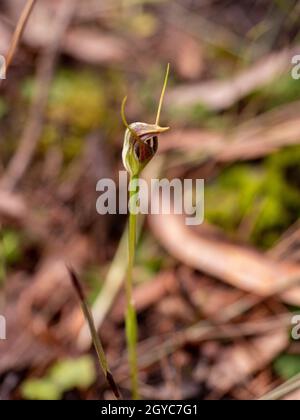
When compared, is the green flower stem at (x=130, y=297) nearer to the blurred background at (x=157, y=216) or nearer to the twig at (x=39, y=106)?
the blurred background at (x=157, y=216)

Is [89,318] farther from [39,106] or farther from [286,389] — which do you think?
[39,106]

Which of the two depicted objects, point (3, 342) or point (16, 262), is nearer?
point (3, 342)

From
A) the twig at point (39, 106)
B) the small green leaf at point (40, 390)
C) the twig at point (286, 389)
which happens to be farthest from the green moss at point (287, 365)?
the twig at point (39, 106)

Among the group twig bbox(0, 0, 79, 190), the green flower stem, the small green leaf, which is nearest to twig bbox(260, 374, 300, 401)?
the green flower stem

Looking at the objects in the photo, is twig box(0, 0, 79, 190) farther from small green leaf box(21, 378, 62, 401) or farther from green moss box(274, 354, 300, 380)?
green moss box(274, 354, 300, 380)

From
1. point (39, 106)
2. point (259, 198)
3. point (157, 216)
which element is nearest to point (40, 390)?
point (157, 216)

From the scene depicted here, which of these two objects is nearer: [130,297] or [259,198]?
[130,297]

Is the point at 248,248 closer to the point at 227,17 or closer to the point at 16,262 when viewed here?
the point at 16,262
